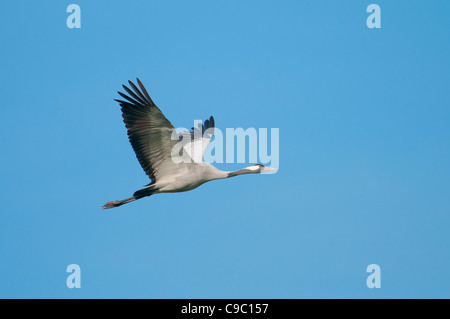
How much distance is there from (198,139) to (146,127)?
267 centimetres

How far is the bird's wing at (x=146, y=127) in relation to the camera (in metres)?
14.1

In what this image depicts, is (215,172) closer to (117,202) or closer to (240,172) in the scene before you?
(240,172)

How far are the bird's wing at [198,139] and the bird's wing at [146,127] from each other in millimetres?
1085

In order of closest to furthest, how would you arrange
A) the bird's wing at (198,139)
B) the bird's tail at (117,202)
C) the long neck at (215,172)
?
the long neck at (215,172), the bird's tail at (117,202), the bird's wing at (198,139)

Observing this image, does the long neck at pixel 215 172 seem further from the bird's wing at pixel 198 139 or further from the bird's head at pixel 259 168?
the bird's wing at pixel 198 139

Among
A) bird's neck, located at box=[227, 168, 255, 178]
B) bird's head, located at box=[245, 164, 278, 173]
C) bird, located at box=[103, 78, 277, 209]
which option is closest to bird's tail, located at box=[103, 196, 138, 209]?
bird, located at box=[103, 78, 277, 209]

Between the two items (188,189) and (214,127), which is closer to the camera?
(188,189)

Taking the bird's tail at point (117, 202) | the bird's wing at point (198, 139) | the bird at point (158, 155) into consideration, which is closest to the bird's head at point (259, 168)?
the bird at point (158, 155)

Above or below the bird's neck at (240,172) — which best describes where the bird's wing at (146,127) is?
above

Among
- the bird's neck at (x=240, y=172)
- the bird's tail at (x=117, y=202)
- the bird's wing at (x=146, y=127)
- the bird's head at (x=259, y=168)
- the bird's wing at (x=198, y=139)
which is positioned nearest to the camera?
A: the bird's wing at (x=146, y=127)
